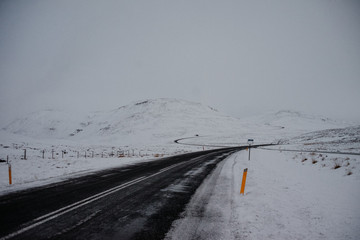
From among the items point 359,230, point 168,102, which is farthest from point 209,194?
point 168,102

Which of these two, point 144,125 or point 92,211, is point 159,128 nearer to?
point 144,125

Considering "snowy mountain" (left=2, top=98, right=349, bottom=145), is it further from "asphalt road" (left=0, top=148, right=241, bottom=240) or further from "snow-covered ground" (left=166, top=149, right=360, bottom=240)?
"asphalt road" (left=0, top=148, right=241, bottom=240)

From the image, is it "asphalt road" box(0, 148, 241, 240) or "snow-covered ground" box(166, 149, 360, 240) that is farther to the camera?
"snow-covered ground" box(166, 149, 360, 240)

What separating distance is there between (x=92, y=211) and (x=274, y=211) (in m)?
5.28

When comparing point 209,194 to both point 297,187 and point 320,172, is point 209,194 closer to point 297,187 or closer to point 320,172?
point 297,187

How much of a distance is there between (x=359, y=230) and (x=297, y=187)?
4073 millimetres

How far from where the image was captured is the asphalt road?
3822mm

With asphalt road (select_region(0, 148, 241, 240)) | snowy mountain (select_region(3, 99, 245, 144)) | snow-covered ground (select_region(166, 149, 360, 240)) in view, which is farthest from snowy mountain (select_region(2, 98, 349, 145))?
asphalt road (select_region(0, 148, 241, 240))

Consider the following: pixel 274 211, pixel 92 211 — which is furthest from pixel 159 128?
pixel 274 211

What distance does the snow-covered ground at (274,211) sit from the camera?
415cm

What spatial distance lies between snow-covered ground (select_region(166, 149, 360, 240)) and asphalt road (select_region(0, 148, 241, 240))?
0.60 m

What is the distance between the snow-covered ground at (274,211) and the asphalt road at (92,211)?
0.60m

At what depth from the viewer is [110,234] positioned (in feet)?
12.5

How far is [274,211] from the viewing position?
5496mm
